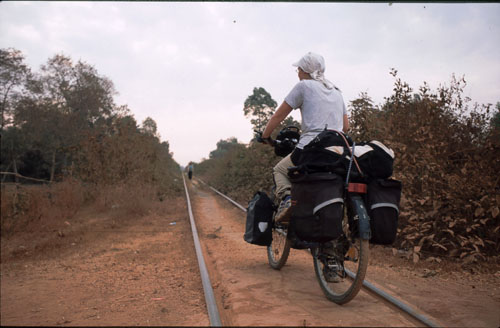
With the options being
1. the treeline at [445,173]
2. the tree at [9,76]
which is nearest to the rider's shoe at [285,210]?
the treeline at [445,173]

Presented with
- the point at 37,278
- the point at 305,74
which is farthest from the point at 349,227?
the point at 37,278

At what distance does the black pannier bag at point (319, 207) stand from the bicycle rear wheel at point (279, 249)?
4.22 feet

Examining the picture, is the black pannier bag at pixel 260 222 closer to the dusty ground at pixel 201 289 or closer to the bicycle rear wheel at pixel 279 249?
the bicycle rear wheel at pixel 279 249

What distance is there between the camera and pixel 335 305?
3.00 m

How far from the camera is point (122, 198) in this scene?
36.9ft

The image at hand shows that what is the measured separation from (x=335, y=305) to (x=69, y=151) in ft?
45.1

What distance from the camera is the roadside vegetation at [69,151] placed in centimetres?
902

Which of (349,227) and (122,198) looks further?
(122,198)

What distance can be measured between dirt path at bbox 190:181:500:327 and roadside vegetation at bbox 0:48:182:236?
5.67 m

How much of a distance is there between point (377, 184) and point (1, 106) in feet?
94.9

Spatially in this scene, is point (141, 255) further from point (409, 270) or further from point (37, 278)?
point (409, 270)

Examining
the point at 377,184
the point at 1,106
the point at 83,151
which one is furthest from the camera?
the point at 1,106

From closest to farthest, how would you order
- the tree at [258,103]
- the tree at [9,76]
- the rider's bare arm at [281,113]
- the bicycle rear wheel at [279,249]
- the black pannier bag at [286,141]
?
the rider's bare arm at [281,113]
the black pannier bag at [286,141]
the bicycle rear wheel at [279,249]
the tree at [9,76]
the tree at [258,103]

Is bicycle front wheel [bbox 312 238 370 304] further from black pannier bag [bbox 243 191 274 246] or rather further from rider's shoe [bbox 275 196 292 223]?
black pannier bag [bbox 243 191 274 246]
